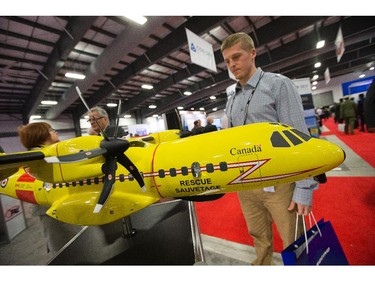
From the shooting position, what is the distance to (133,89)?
21.5 m

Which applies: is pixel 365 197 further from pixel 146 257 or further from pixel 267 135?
pixel 146 257

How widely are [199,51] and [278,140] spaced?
5.79 metres

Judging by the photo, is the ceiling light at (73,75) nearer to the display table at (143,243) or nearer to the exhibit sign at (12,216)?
the exhibit sign at (12,216)

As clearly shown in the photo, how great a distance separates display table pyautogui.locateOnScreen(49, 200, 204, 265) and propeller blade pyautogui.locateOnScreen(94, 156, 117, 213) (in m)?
0.85

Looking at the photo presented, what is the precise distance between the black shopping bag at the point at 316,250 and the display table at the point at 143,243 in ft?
3.14

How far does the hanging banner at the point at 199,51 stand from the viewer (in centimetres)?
648

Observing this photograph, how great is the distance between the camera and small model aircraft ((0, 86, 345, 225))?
2.10m

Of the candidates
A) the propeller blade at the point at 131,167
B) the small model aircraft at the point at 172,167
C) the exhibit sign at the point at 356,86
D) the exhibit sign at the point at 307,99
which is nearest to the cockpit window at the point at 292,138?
the small model aircraft at the point at 172,167

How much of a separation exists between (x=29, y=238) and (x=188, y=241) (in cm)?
591

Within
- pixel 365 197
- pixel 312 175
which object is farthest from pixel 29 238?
pixel 365 197

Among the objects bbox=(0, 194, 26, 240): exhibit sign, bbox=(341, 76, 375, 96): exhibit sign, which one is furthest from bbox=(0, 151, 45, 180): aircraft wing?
bbox=(341, 76, 375, 96): exhibit sign

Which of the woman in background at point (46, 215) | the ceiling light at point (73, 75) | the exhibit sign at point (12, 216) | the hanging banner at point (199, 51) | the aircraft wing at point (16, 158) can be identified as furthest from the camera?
the ceiling light at point (73, 75)

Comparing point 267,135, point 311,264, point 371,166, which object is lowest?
point 371,166

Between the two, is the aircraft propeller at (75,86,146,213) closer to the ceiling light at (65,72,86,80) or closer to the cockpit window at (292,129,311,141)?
the cockpit window at (292,129,311,141)
